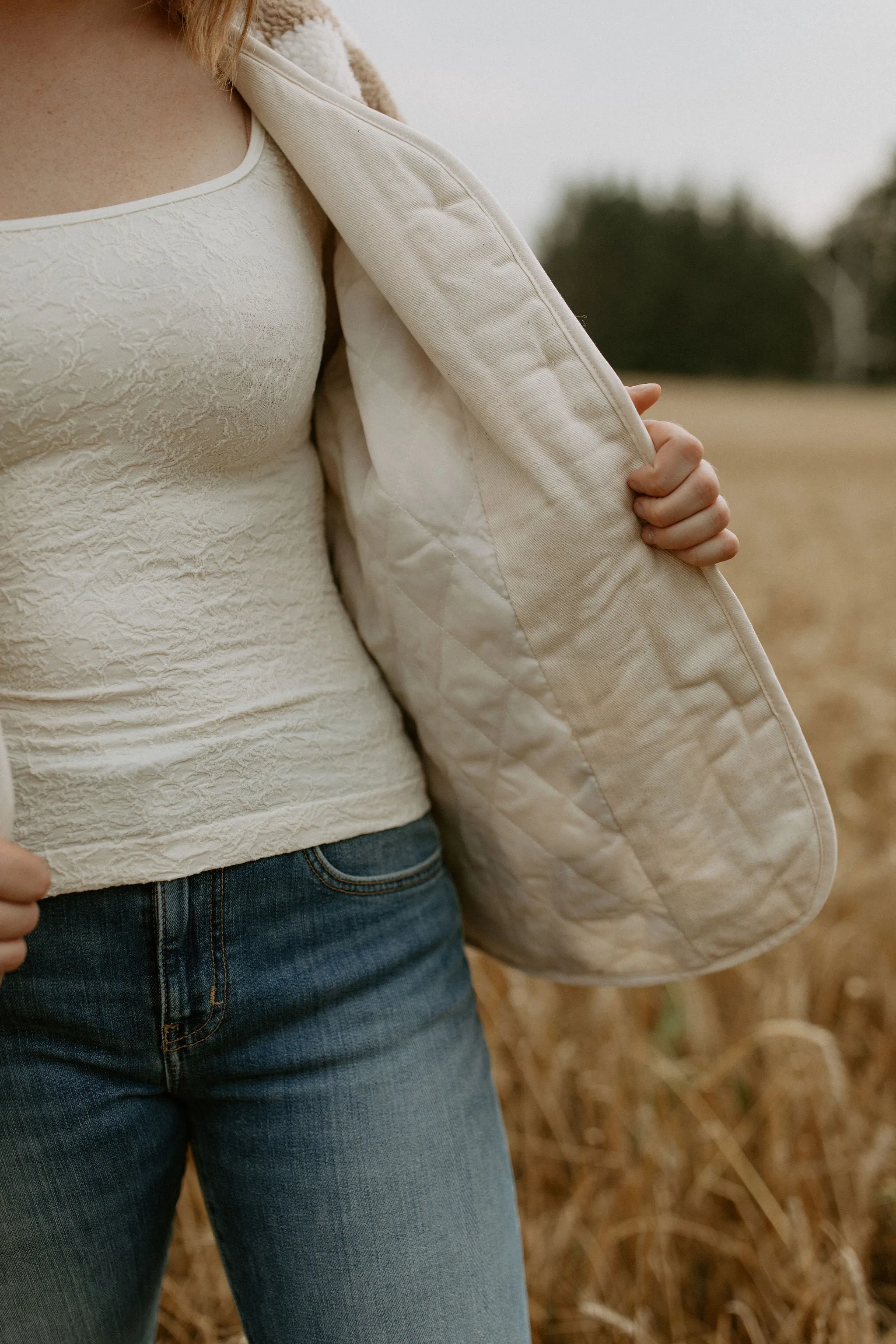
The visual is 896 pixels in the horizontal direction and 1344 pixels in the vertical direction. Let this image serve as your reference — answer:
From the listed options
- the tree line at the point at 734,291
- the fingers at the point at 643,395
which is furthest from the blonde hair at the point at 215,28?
the tree line at the point at 734,291

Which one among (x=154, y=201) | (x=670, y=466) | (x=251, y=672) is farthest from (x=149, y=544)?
(x=670, y=466)

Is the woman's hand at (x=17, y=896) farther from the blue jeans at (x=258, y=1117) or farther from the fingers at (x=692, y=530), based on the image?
the fingers at (x=692, y=530)

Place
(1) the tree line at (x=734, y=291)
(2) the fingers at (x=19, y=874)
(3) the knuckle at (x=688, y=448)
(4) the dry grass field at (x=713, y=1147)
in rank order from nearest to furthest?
(2) the fingers at (x=19, y=874) < (3) the knuckle at (x=688, y=448) < (4) the dry grass field at (x=713, y=1147) < (1) the tree line at (x=734, y=291)

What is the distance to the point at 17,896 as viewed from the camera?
0.58 meters

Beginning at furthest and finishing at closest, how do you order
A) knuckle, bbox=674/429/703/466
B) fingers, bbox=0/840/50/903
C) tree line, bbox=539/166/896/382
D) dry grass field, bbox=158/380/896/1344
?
tree line, bbox=539/166/896/382 → dry grass field, bbox=158/380/896/1344 → knuckle, bbox=674/429/703/466 → fingers, bbox=0/840/50/903

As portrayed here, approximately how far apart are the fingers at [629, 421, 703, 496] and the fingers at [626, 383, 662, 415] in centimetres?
3

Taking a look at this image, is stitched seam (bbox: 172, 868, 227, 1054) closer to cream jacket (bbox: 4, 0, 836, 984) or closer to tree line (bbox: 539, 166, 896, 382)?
cream jacket (bbox: 4, 0, 836, 984)

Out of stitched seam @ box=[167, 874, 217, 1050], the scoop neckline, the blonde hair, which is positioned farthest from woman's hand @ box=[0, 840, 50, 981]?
the blonde hair

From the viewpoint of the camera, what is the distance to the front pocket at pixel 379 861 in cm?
70

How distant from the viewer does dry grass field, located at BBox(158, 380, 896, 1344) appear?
1204mm

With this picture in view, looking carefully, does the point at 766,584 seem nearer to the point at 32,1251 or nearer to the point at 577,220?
the point at 32,1251

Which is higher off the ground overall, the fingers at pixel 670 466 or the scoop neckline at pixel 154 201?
the scoop neckline at pixel 154 201

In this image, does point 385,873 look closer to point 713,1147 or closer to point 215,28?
point 215,28

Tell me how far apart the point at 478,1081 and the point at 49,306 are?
1.80 feet
